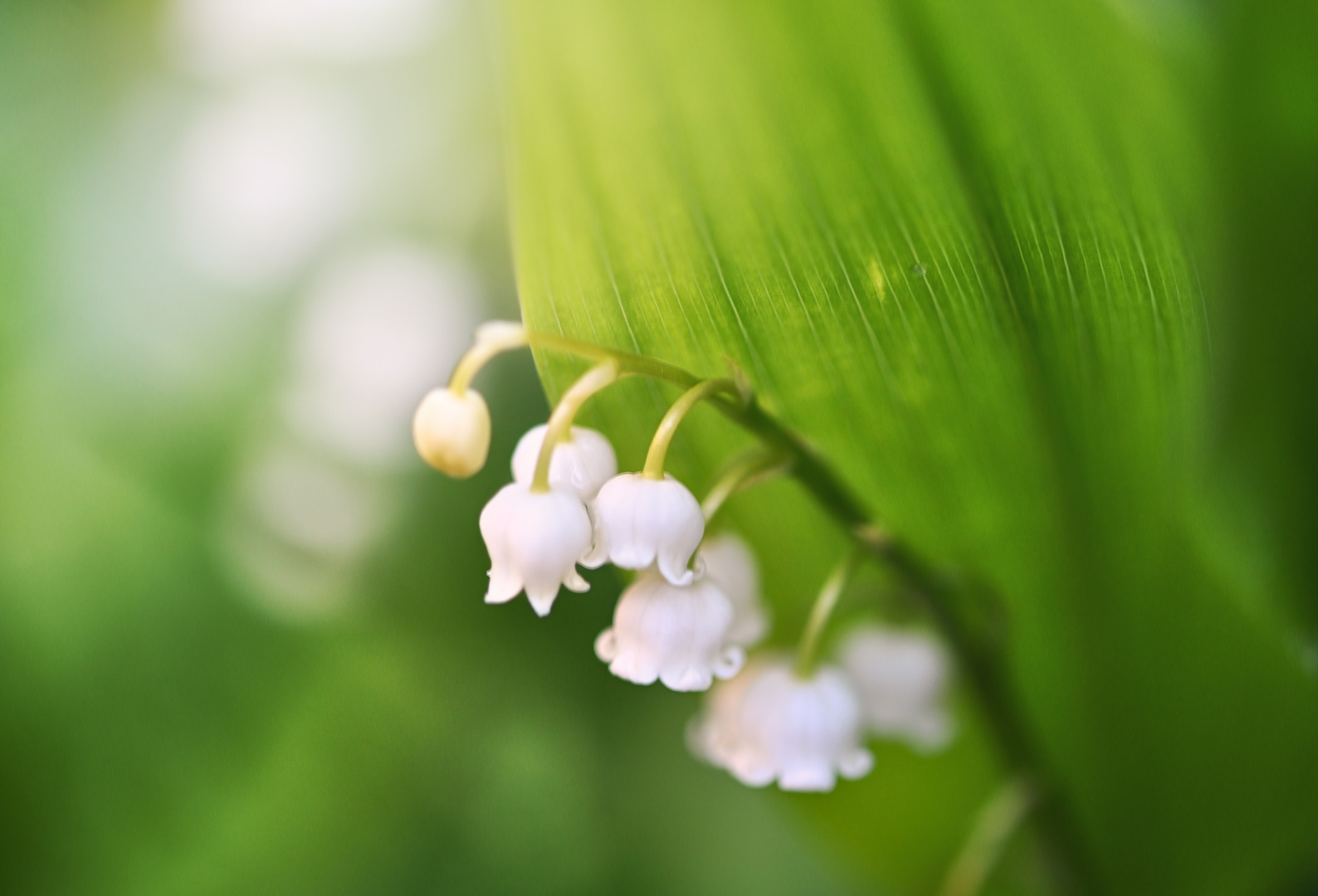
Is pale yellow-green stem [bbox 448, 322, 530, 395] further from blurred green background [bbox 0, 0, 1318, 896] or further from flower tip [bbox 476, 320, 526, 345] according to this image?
blurred green background [bbox 0, 0, 1318, 896]

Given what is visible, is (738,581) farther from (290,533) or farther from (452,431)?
(290,533)

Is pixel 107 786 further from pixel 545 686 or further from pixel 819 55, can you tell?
pixel 819 55

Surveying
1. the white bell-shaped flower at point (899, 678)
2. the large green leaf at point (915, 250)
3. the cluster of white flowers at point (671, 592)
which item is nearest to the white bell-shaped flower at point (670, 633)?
the cluster of white flowers at point (671, 592)

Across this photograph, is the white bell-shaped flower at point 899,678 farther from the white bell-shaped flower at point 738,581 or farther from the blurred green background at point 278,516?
the blurred green background at point 278,516

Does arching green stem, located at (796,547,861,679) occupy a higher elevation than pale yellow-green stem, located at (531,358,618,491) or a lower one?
lower

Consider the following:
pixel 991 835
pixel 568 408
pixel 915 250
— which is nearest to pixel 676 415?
pixel 568 408

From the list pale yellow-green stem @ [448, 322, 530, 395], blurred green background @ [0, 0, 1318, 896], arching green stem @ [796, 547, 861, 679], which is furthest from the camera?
blurred green background @ [0, 0, 1318, 896]

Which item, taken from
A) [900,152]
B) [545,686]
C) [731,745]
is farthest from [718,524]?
[545,686]

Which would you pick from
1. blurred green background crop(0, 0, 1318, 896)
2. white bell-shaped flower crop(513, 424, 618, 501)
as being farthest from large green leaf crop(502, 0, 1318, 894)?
blurred green background crop(0, 0, 1318, 896)
